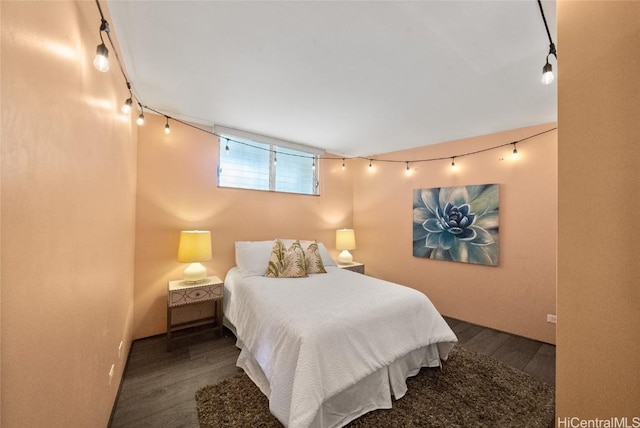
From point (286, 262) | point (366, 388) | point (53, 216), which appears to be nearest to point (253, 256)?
point (286, 262)

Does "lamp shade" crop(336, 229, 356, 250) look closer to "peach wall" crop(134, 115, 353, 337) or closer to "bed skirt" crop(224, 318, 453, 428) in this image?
"peach wall" crop(134, 115, 353, 337)

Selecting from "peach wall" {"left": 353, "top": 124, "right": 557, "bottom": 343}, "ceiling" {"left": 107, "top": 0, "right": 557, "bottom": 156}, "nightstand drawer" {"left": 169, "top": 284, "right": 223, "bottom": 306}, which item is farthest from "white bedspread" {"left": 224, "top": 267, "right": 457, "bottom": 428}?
"ceiling" {"left": 107, "top": 0, "right": 557, "bottom": 156}

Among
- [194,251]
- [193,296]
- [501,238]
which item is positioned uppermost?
[501,238]

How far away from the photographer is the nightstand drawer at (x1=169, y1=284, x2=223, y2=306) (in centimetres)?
234

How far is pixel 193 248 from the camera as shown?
2494 millimetres

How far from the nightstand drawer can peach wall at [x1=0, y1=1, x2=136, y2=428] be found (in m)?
0.99

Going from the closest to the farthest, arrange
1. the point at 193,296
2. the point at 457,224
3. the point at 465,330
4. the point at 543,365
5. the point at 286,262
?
the point at 543,365 < the point at 193,296 < the point at 286,262 < the point at 465,330 < the point at 457,224

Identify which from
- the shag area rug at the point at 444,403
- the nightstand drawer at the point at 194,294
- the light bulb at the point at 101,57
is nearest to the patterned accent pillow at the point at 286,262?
the nightstand drawer at the point at 194,294

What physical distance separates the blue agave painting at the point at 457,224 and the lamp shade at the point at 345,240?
0.96 meters

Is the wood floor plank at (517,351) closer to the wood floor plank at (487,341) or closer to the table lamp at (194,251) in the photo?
the wood floor plank at (487,341)

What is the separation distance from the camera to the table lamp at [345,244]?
3.81 meters

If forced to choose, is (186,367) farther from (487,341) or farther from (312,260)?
(487,341)

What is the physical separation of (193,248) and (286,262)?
1.00 m

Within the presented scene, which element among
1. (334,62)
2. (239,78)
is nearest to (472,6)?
(334,62)
